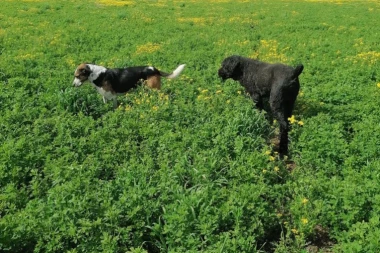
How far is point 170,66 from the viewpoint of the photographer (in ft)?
34.1

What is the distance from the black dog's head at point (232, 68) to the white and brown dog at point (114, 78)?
118 cm

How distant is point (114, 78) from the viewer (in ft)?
25.1

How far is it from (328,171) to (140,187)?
264cm

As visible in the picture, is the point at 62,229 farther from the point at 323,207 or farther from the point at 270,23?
the point at 270,23

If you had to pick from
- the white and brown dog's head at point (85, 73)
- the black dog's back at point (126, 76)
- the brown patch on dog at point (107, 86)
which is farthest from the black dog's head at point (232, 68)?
the white and brown dog's head at point (85, 73)

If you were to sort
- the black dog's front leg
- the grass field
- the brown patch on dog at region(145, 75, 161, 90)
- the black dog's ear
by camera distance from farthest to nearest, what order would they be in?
the brown patch on dog at region(145, 75, 161, 90), the black dog's ear, the black dog's front leg, the grass field

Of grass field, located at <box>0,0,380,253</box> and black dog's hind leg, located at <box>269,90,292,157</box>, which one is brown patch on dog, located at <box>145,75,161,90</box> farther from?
black dog's hind leg, located at <box>269,90,292,157</box>

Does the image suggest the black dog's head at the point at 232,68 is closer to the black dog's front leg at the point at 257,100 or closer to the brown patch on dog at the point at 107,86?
the black dog's front leg at the point at 257,100

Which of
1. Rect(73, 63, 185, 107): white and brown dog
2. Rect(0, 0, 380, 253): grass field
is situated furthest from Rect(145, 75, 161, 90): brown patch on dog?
Rect(0, 0, 380, 253): grass field

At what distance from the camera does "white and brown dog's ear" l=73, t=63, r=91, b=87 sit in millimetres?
7453

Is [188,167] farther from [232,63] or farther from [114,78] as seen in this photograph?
[114,78]

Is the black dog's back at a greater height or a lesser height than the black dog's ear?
lesser

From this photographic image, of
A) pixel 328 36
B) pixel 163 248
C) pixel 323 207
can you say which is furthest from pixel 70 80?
pixel 328 36

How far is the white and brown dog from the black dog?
155 centimetres
